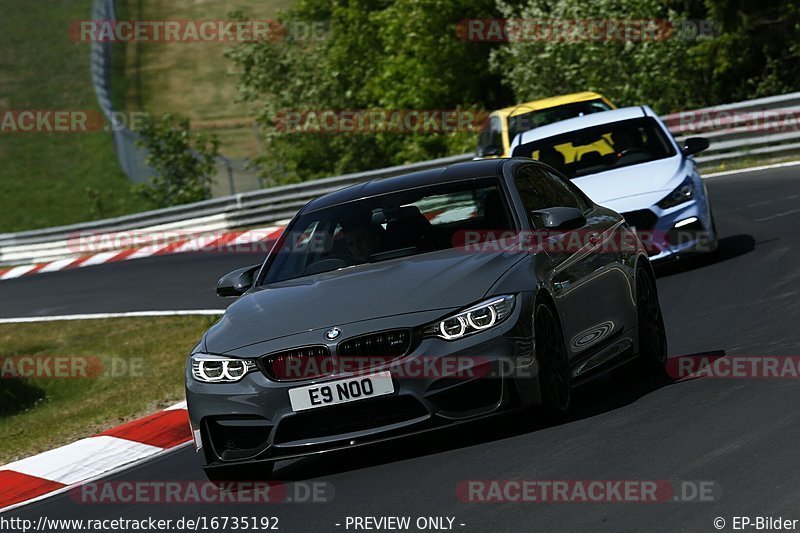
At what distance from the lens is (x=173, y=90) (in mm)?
67875

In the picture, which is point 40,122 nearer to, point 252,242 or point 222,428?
point 252,242

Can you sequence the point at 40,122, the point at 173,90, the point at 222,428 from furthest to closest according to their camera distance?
the point at 173,90, the point at 40,122, the point at 222,428

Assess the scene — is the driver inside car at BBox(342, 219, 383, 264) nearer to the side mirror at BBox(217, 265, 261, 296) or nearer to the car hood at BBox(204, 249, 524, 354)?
the car hood at BBox(204, 249, 524, 354)

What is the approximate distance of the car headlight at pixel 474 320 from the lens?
7156mm

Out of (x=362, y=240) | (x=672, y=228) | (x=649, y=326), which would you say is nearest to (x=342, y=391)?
(x=362, y=240)

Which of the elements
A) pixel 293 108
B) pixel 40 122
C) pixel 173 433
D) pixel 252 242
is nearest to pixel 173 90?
pixel 40 122

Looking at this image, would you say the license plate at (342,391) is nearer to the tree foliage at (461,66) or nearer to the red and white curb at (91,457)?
the red and white curb at (91,457)

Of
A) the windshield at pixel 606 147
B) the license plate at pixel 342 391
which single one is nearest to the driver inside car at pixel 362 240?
the license plate at pixel 342 391

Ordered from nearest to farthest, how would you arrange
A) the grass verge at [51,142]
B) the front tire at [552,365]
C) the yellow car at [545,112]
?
the front tire at [552,365], the yellow car at [545,112], the grass verge at [51,142]

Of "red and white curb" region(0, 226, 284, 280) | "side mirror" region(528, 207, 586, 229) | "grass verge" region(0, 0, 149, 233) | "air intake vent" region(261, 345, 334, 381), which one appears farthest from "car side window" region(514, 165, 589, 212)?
"grass verge" region(0, 0, 149, 233)

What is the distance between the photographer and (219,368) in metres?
7.48

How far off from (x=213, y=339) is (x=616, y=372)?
112 inches

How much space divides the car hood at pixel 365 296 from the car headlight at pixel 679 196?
594cm

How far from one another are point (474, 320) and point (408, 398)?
0.48 metres
